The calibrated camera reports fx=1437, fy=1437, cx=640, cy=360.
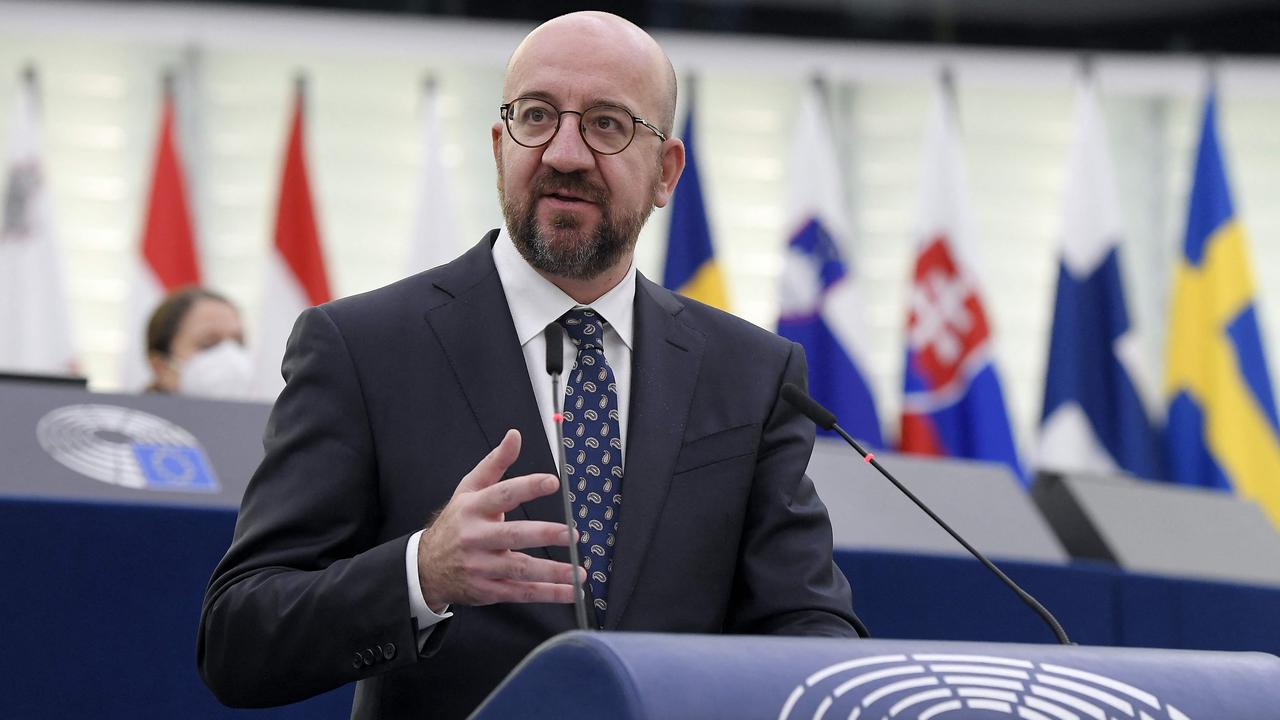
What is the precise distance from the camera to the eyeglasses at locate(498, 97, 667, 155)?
69.7 inches

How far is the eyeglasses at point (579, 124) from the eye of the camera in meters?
1.77

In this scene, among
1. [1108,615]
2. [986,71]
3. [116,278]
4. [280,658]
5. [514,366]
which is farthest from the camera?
[986,71]

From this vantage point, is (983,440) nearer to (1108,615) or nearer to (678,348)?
(1108,615)

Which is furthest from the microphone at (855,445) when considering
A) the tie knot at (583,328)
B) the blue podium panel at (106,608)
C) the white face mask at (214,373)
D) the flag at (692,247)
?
the flag at (692,247)

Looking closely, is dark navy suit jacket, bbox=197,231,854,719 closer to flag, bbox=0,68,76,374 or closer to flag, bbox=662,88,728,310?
flag, bbox=662,88,728,310

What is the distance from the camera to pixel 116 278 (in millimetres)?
6812

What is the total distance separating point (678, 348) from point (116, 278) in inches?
220

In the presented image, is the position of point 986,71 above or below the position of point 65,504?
above

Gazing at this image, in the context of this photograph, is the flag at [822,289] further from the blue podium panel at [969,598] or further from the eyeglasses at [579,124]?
the eyeglasses at [579,124]

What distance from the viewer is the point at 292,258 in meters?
6.24

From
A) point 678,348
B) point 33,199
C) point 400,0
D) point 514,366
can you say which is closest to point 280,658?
point 514,366

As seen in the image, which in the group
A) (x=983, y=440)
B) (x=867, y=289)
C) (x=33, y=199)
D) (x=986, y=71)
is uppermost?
(x=986, y=71)

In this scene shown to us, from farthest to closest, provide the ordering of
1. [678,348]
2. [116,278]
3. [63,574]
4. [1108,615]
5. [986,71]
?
[986,71] < [116,278] < [1108,615] < [63,574] < [678,348]

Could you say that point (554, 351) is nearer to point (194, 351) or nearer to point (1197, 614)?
point (1197, 614)
